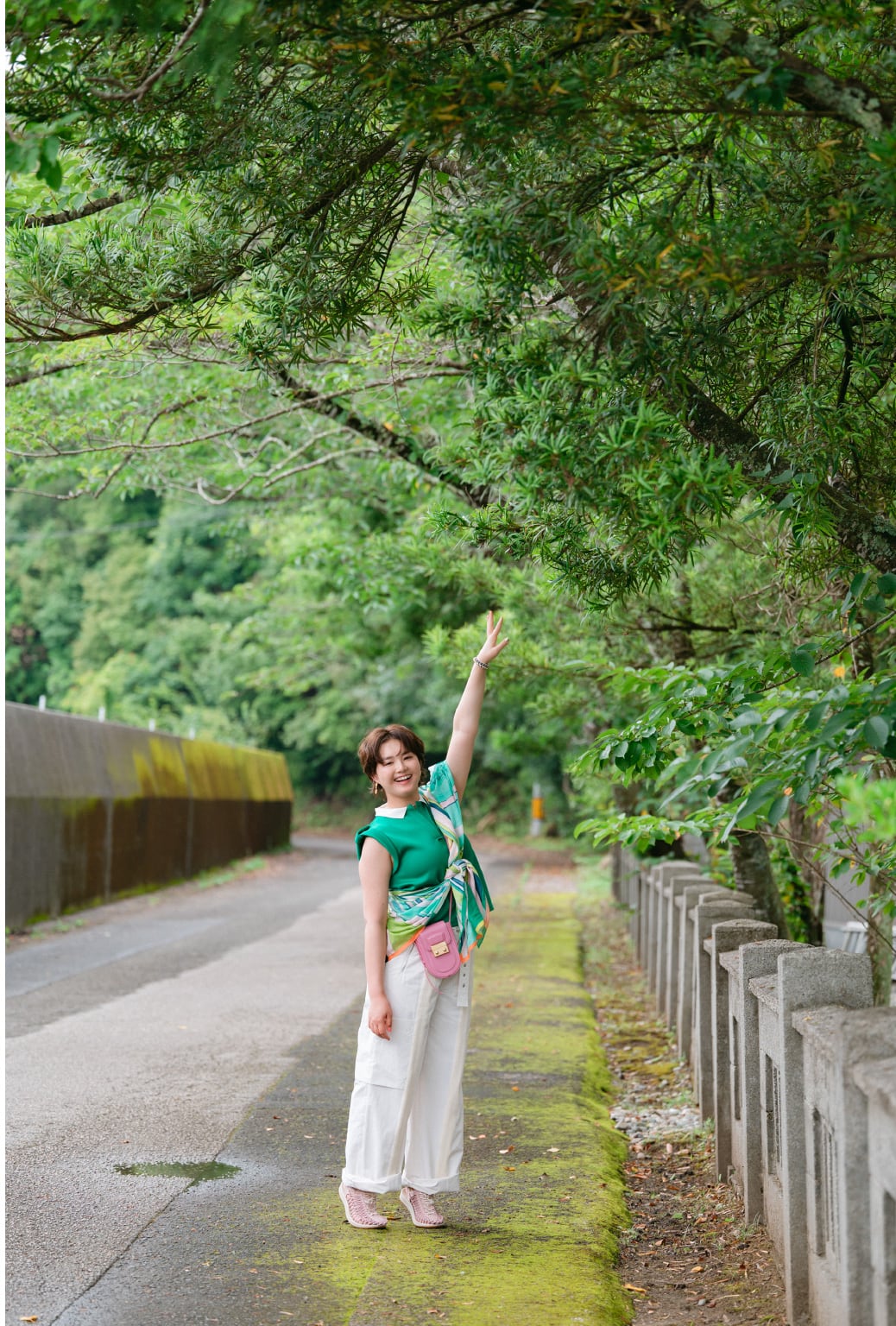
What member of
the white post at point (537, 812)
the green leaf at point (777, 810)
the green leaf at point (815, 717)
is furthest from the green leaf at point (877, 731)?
the white post at point (537, 812)

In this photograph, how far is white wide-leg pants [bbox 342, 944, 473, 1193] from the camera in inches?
182

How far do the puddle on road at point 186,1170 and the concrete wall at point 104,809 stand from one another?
8080 mm

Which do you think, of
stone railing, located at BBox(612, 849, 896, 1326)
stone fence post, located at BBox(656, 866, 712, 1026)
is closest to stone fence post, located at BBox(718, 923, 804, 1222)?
stone railing, located at BBox(612, 849, 896, 1326)

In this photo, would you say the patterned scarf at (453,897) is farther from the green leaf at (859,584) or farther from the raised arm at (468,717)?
the green leaf at (859,584)

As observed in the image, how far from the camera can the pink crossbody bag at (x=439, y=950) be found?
4645 mm

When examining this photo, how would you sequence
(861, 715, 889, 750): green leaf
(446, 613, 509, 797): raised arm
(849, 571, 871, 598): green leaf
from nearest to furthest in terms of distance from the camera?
(861, 715, 889, 750): green leaf < (849, 571, 871, 598): green leaf < (446, 613, 509, 797): raised arm

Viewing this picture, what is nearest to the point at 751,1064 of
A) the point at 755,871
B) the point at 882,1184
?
the point at 882,1184

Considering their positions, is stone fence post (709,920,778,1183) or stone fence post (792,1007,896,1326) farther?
stone fence post (709,920,778,1183)

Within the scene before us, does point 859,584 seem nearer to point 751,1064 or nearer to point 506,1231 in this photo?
point 751,1064

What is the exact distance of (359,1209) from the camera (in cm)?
470

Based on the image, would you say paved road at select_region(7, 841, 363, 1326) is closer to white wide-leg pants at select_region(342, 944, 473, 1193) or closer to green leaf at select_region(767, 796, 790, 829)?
white wide-leg pants at select_region(342, 944, 473, 1193)

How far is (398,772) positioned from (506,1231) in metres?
1.68

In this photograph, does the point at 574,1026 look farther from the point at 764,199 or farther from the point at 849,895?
the point at 764,199

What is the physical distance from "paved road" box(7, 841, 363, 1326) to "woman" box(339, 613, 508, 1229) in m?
0.95
